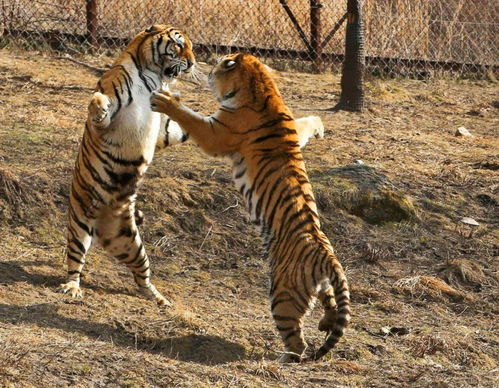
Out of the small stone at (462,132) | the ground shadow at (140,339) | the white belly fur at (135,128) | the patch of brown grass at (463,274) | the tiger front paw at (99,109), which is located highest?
the tiger front paw at (99,109)

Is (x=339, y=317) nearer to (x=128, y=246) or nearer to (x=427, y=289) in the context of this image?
(x=128, y=246)

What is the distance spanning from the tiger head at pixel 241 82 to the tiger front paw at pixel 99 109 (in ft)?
2.42

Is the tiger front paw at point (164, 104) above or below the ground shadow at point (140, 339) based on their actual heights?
above

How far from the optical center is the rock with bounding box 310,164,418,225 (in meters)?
8.26

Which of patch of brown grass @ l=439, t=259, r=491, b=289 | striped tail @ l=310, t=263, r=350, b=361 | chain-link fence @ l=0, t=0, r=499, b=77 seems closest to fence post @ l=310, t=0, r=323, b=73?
chain-link fence @ l=0, t=0, r=499, b=77

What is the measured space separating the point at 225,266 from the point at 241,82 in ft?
5.91

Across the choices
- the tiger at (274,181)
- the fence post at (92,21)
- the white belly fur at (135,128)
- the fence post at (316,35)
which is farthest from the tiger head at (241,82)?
the fence post at (316,35)

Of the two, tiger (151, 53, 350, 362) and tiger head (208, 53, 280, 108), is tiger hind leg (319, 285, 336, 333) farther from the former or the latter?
tiger head (208, 53, 280, 108)

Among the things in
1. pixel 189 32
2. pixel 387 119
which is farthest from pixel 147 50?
pixel 189 32

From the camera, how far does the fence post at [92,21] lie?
11.8 metres

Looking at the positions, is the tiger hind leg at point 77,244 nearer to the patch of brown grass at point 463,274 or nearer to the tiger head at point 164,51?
the tiger head at point 164,51

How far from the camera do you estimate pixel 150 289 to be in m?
6.61

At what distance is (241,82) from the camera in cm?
616

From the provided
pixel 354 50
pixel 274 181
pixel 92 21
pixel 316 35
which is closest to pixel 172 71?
pixel 274 181
